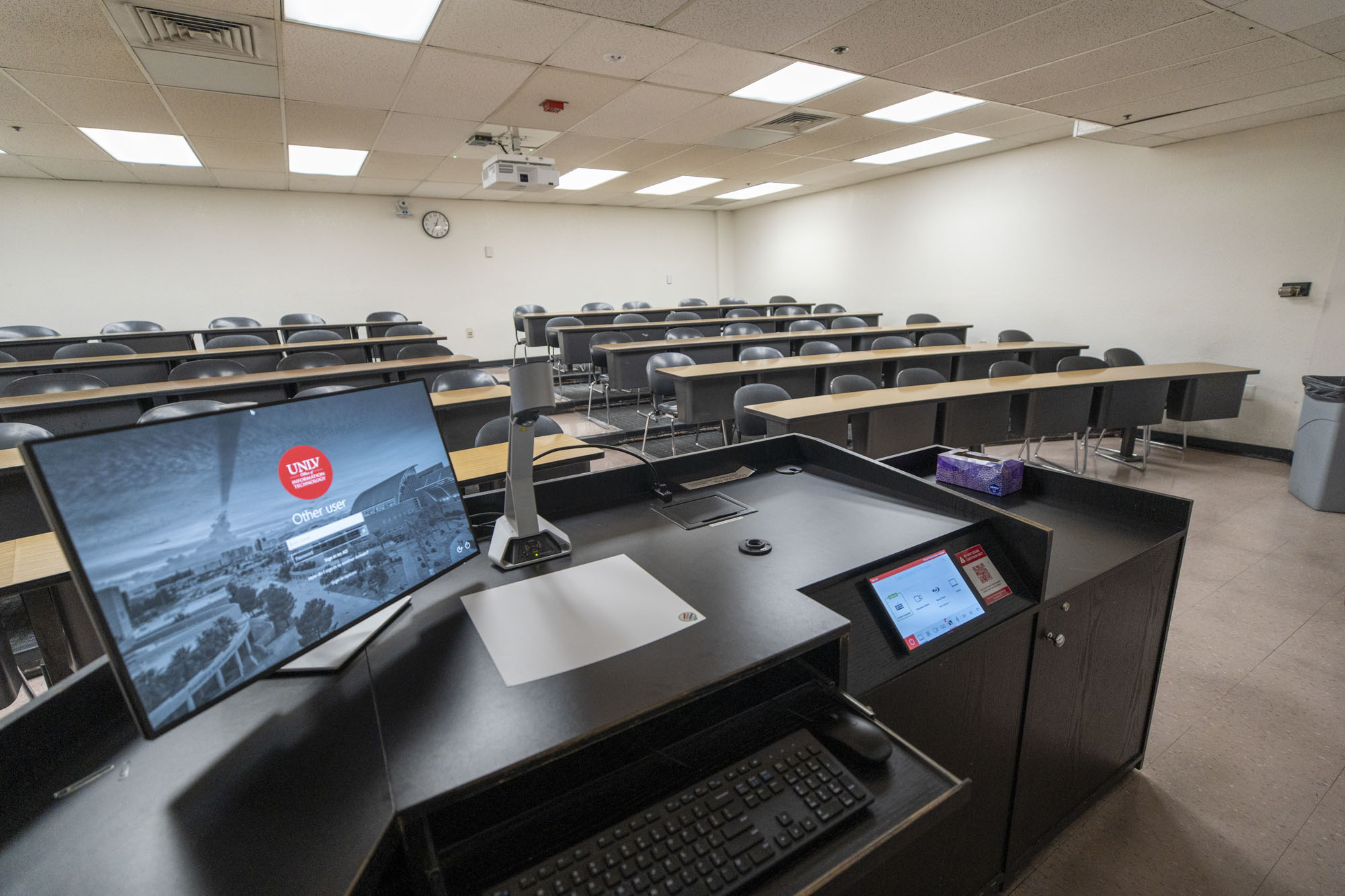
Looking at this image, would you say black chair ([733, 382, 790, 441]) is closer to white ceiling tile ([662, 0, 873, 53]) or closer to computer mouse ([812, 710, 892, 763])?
white ceiling tile ([662, 0, 873, 53])

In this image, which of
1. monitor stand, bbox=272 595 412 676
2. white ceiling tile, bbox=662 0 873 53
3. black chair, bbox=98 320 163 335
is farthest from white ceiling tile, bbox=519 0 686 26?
black chair, bbox=98 320 163 335

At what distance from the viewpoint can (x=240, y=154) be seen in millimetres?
5402

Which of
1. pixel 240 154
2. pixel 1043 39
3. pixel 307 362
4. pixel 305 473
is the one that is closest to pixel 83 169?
pixel 240 154

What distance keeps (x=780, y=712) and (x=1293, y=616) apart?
2956 mm

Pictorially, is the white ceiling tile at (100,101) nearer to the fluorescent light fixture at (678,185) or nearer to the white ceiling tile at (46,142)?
the white ceiling tile at (46,142)

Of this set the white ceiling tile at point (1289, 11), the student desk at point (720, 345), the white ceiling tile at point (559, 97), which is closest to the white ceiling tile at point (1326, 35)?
the white ceiling tile at point (1289, 11)

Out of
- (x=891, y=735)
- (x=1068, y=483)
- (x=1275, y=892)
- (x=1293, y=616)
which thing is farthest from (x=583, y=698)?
(x=1293, y=616)

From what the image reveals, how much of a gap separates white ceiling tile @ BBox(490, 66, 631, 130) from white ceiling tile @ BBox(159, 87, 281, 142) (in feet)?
5.19

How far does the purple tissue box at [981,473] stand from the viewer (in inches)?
61.3

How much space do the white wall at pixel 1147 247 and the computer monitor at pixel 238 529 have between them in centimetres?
630

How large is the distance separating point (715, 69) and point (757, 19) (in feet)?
2.72

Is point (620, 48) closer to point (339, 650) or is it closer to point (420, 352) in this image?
point (420, 352)

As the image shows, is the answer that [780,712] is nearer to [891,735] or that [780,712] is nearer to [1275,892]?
[891,735]

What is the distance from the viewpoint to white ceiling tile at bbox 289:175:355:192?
21.7ft
